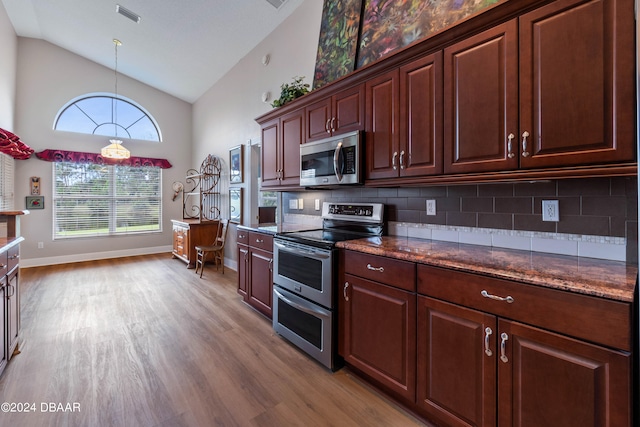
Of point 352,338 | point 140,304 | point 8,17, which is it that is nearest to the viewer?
point 352,338

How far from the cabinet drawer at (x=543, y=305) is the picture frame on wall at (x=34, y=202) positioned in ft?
22.5

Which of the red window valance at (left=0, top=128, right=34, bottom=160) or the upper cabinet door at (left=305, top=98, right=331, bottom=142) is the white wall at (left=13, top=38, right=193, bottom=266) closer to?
the red window valance at (left=0, top=128, right=34, bottom=160)

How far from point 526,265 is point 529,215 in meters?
0.50

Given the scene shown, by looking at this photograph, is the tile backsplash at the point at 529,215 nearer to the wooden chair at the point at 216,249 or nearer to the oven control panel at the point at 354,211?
the oven control panel at the point at 354,211

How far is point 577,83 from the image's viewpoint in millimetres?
1260

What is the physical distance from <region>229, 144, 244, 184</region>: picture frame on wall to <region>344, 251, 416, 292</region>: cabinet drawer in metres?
3.26

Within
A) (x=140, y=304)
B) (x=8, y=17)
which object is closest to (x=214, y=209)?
(x=140, y=304)

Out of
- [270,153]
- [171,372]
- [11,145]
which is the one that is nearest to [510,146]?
[270,153]

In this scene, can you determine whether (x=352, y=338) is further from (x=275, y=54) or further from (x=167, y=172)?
(x=167, y=172)

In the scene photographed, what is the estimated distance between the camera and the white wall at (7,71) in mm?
4029

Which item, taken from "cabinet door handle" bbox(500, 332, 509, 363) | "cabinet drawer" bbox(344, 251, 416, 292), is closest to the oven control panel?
"cabinet drawer" bbox(344, 251, 416, 292)

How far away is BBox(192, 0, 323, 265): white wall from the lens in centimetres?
331

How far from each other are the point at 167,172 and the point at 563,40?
23.2 ft

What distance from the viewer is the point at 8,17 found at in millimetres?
4297
